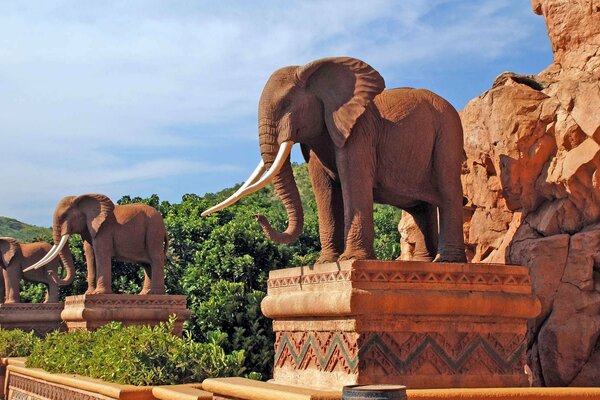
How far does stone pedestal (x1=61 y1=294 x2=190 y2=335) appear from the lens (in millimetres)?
14989

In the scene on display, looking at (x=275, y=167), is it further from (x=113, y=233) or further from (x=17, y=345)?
(x=17, y=345)

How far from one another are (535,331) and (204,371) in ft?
12.0

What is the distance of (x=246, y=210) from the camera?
90.1 ft

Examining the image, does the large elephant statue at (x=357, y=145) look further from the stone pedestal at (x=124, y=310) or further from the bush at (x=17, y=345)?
the bush at (x=17, y=345)

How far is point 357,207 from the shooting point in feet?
24.0

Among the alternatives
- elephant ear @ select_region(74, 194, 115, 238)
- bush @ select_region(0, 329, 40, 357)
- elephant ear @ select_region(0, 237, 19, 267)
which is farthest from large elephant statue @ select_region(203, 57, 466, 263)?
elephant ear @ select_region(0, 237, 19, 267)

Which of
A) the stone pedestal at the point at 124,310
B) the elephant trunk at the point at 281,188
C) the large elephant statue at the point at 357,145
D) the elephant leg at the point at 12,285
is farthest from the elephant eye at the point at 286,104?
the elephant leg at the point at 12,285

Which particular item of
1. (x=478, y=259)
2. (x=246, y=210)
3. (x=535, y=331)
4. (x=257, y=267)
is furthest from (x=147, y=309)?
(x=246, y=210)

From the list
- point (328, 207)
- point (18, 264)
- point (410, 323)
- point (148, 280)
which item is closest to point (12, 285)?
point (18, 264)

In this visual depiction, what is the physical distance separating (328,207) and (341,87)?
110cm

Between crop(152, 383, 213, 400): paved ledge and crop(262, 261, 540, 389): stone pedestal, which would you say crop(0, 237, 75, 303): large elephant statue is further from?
crop(262, 261, 540, 389): stone pedestal

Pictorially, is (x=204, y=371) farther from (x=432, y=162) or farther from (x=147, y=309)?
(x=147, y=309)

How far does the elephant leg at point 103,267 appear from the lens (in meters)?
15.5

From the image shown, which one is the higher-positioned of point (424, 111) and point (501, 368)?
point (424, 111)
